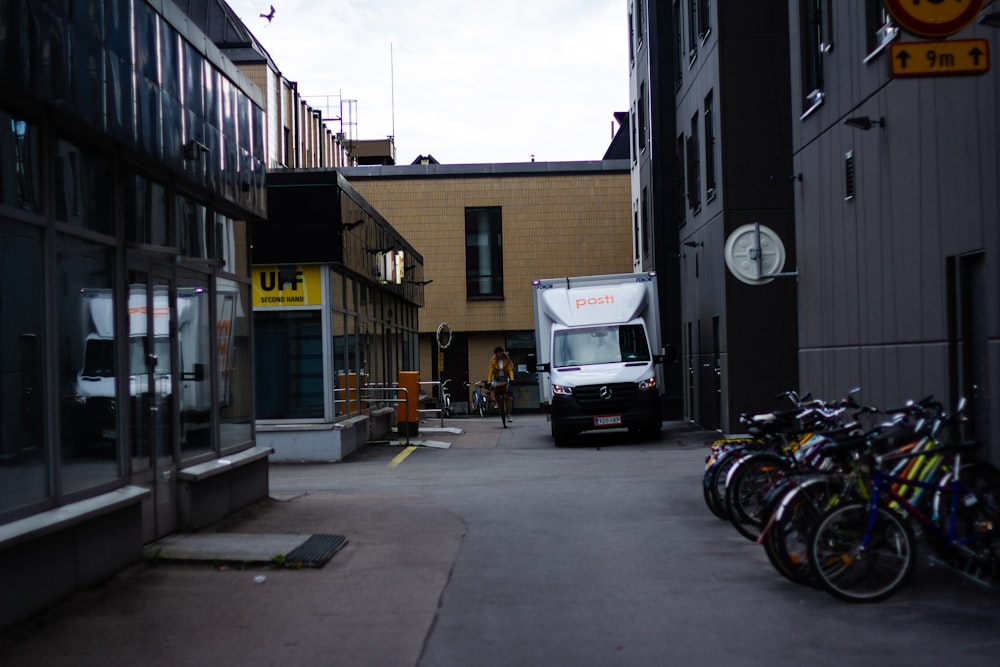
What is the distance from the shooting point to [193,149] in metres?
10.9

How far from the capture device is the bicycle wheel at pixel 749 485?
396 inches

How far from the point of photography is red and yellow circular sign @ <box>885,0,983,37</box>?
7449 mm

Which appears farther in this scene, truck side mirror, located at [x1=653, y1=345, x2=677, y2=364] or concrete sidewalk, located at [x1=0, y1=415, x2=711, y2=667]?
truck side mirror, located at [x1=653, y1=345, x2=677, y2=364]

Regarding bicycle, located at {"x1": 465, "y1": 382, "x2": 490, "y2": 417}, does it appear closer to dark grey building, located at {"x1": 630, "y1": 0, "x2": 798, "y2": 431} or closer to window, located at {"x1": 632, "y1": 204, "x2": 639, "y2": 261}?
window, located at {"x1": 632, "y1": 204, "x2": 639, "y2": 261}

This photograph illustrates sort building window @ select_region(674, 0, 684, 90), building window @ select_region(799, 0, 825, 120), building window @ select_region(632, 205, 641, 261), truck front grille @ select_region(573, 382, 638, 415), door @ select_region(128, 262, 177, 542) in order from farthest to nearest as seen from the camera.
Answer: building window @ select_region(632, 205, 641, 261)
building window @ select_region(674, 0, 684, 90)
truck front grille @ select_region(573, 382, 638, 415)
building window @ select_region(799, 0, 825, 120)
door @ select_region(128, 262, 177, 542)

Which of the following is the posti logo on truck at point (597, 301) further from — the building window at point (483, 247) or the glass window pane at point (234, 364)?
the building window at point (483, 247)

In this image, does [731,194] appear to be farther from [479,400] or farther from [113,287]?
[479,400]

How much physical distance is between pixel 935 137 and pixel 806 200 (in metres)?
4.77

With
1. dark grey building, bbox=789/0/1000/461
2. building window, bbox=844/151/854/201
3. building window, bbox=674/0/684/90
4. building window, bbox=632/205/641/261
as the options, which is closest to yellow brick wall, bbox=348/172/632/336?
building window, bbox=632/205/641/261

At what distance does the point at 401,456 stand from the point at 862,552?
1411cm

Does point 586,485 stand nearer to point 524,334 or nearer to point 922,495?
point 922,495

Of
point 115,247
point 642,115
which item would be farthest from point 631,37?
point 115,247

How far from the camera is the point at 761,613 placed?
7160mm

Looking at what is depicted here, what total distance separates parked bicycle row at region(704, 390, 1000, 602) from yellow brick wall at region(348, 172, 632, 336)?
36.1m
